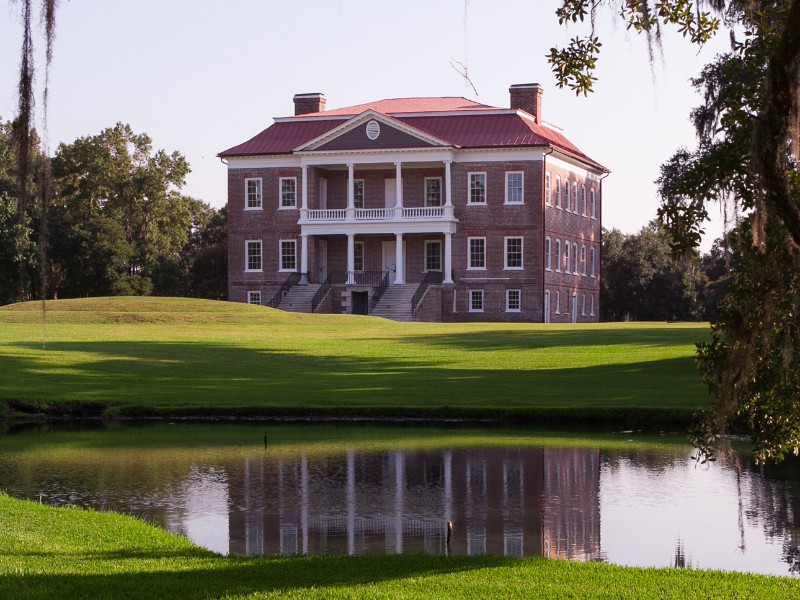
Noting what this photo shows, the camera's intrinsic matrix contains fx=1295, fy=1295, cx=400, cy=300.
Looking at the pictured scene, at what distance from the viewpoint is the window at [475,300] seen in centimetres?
5934

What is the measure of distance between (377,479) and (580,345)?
21.5 meters

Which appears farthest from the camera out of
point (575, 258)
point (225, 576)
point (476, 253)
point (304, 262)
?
point (575, 258)

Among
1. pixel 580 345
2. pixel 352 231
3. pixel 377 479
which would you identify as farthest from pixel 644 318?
pixel 377 479

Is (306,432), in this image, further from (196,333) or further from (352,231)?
(352,231)

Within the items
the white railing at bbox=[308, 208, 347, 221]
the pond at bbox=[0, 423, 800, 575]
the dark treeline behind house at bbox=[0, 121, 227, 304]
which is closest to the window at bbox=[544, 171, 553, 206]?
the white railing at bbox=[308, 208, 347, 221]

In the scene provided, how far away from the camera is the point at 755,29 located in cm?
941

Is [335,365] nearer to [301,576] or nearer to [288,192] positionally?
[301,576]

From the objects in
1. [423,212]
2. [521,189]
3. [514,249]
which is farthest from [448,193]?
[514,249]

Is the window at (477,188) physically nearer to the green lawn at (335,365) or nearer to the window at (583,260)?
the window at (583,260)

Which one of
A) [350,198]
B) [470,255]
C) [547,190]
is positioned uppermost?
[547,190]

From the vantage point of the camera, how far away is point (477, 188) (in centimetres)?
6016

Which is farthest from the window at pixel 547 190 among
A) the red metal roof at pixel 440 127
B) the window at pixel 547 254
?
the window at pixel 547 254

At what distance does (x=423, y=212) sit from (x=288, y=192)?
704 centimetres

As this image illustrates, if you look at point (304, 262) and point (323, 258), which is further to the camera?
point (323, 258)
